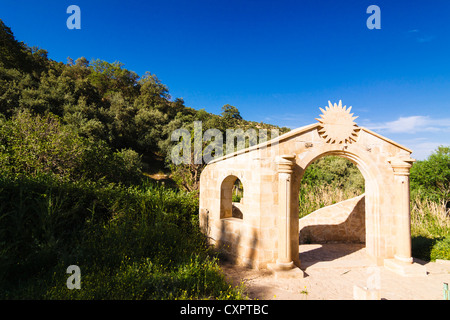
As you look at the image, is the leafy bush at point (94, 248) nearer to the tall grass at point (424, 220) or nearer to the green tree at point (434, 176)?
the tall grass at point (424, 220)

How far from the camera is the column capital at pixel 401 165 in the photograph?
6.97 meters

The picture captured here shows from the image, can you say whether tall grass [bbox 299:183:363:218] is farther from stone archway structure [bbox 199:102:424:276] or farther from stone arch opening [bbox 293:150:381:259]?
stone archway structure [bbox 199:102:424:276]

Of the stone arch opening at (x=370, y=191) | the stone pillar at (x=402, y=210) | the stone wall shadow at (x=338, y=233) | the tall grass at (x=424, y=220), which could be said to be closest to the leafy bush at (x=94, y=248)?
the stone arch opening at (x=370, y=191)

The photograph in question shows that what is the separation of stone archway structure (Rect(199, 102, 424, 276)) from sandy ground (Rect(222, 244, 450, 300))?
0.33 meters

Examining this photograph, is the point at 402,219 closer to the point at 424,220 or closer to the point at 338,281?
the point at 338,281

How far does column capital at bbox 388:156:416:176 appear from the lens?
697 centimetres

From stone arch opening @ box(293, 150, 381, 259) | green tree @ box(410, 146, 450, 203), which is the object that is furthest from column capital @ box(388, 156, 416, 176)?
green tree @ box(410, 146, 450, 203)

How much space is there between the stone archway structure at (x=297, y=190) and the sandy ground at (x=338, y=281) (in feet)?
1.07

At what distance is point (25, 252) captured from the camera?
5371mm

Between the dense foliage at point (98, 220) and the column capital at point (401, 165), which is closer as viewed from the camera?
the dense foliage at point (98, 220)

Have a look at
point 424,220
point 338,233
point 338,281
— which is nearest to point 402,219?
point 338,281

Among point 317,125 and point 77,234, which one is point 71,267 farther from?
point 317,125

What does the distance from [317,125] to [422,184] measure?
11.9 metres
